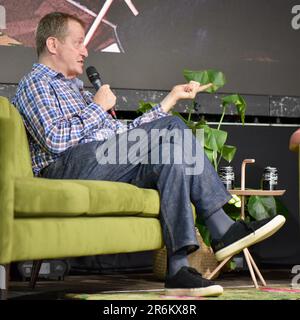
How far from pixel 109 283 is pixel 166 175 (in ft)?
3.30

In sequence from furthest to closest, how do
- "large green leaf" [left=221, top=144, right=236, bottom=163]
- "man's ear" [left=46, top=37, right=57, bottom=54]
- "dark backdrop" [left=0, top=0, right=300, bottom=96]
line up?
"dark backdrop" [left=0, top=0, right=300, bottom=96] < "large green leaf" [left=221, top=144, right=236, bottom=163] < "man's ear" [left=46, top=37, right=57, bottom=54]

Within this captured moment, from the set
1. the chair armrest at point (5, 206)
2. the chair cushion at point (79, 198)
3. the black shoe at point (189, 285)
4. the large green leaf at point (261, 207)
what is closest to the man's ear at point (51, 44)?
the chair cushion at point (79, 198)

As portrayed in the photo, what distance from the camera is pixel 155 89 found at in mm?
3895

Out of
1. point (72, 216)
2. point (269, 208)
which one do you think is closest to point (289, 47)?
point (269, 208)

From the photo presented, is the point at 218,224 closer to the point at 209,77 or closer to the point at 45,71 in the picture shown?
the point at 45,71

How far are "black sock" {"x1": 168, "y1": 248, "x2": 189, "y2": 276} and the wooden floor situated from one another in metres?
0.46

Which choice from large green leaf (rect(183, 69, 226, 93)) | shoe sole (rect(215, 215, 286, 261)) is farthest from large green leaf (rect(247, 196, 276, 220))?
shoe sole (rect(215, 215, 286, 261))

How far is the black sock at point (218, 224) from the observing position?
2471 millimetres

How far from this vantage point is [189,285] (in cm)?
237

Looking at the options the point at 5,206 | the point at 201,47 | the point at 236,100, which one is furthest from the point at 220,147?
the point at 5,206

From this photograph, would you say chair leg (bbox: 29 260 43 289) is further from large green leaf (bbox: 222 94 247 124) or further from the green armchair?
large green leaf (bbox: 222 94 247 124)

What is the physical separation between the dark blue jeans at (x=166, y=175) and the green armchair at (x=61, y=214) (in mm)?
68

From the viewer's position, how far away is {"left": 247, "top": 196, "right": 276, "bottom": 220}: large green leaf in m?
3.51

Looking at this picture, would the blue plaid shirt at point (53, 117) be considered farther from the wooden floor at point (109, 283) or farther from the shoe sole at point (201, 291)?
the shoe sole at point (201, 291)
